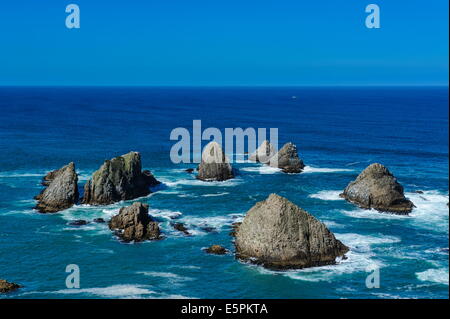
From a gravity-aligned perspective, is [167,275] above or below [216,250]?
below

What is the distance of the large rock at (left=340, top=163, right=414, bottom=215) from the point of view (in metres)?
87.8

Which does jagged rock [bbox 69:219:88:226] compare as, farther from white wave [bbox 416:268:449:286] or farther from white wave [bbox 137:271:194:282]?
white wave [bbox 416:268:449:286]

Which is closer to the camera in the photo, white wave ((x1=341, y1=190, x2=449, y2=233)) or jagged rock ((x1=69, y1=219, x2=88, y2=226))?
jagged rock ((x1=69, y1=219, x2=88, y2=226))

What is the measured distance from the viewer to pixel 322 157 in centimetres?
13888

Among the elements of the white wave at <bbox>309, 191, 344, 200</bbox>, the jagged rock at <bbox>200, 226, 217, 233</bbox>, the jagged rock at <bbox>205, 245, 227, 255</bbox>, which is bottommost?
the jagged rock at <bbox>205, 245, 227, 255</bbox>

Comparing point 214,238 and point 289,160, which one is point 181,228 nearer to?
point 214,238

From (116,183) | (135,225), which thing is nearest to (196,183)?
(116,183)

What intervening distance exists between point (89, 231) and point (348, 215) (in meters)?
42.0

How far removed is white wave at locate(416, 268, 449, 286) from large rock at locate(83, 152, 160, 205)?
5223 centimetres

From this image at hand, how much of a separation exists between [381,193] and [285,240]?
101 ft

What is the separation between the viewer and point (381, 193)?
88.1m

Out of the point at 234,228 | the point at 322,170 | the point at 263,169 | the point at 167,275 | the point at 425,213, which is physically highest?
the point at 263,169

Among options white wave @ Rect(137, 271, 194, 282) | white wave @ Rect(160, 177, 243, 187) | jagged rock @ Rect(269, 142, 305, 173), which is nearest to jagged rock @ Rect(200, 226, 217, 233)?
white wave @ Rect(137, 271, 194, 282)

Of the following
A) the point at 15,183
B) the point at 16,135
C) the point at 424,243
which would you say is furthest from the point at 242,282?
the point at 16,135
